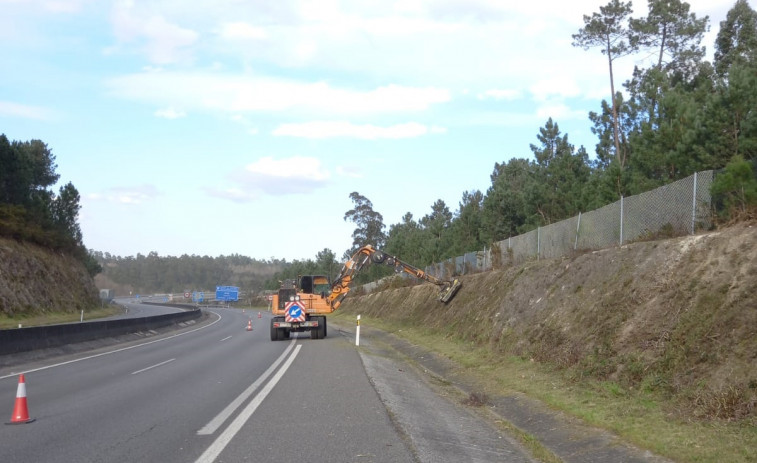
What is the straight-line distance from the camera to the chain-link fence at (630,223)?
46.8 ft

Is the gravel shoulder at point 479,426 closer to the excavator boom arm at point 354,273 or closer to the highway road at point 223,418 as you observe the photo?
the highway road at point 223,418

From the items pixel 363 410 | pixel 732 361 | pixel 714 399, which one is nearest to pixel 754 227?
pixel 732 361

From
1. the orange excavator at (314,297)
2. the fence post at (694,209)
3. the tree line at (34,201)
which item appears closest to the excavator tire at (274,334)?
the orange excavator at (314,297)

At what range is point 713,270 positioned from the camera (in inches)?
436

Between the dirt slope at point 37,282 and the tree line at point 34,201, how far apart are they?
1.18m

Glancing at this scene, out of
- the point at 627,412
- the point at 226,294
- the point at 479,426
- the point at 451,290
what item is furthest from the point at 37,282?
the point at 226,294

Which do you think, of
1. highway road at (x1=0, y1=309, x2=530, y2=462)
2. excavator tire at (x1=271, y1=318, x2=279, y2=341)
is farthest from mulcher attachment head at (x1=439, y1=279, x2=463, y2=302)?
highway road at (x1=0, y1=309, x2=530, y2=462)

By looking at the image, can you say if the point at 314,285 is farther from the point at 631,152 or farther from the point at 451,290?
the point at 631,152

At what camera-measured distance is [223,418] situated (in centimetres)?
973

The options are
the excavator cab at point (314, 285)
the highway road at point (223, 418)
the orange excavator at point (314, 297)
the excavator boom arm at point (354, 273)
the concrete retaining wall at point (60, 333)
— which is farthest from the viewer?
the excavator cab at point (314, 285)

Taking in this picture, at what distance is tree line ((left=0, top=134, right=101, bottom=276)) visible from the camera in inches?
2024

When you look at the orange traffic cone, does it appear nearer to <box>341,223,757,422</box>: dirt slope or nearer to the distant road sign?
<box>341,223,757,422</box>: dirt slope

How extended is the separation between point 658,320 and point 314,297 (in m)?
20.0

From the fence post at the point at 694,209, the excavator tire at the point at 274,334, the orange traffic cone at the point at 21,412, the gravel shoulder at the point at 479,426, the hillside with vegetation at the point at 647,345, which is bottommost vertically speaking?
the excavator tire at the point at 274,334
